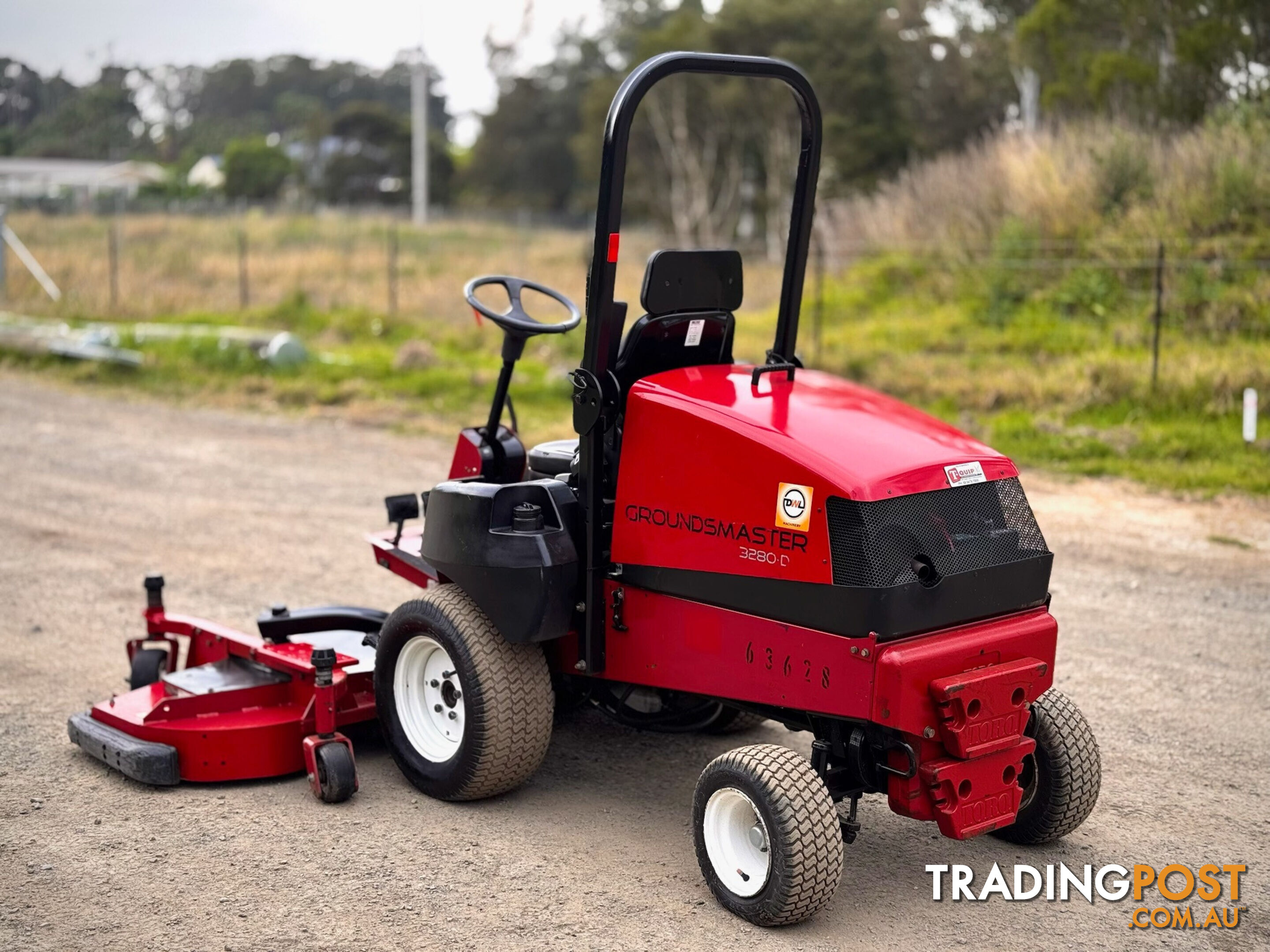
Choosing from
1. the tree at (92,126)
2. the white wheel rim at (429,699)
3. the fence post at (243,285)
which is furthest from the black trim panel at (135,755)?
the fence post at (243,285)

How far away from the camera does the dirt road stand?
3848 mm

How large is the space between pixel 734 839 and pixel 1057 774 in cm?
109

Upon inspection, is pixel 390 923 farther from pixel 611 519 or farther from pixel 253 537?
pixel 253 537

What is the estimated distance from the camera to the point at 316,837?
437cm

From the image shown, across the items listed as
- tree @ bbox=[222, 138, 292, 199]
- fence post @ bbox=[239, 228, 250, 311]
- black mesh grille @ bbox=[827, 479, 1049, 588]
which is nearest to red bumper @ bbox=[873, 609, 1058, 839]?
black mesh grille @ bbox=[827, 479, 1049, 588]

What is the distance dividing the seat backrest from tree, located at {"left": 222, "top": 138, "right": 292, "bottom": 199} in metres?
49.6

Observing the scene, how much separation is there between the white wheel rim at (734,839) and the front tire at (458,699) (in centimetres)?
79

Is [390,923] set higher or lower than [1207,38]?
lower

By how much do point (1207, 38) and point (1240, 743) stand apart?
1797cm

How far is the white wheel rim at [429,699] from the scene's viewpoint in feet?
15.3

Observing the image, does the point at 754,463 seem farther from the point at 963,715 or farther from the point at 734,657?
the point at 963,715

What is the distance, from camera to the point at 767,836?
3854 mm

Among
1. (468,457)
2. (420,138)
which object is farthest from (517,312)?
(420,138)

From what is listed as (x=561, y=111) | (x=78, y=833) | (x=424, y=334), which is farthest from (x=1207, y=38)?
(x=561, y=111)
